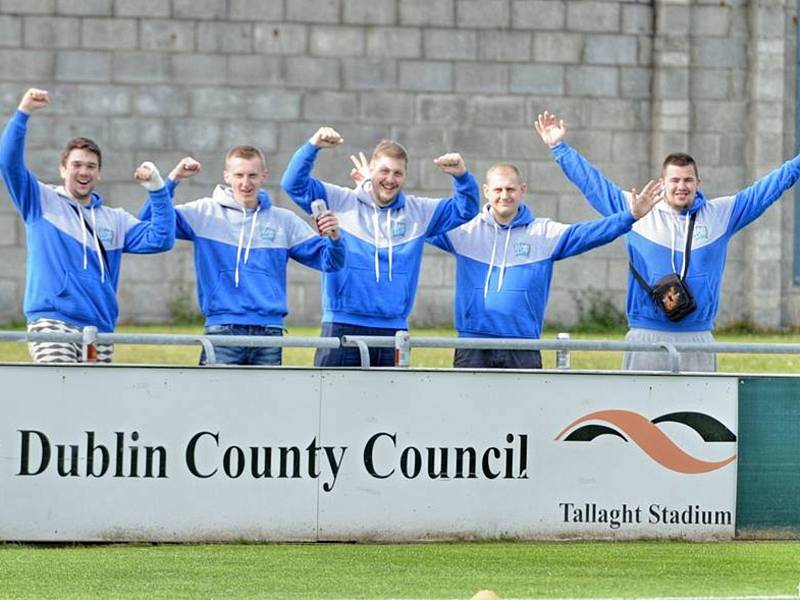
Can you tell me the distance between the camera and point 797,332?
20484 millimetres

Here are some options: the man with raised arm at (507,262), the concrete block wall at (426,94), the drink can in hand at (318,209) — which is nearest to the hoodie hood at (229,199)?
the drink can in hand at (318,209)

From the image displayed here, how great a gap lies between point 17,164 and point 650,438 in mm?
3830

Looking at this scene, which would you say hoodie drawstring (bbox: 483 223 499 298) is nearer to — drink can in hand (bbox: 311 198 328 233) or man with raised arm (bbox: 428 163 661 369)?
man with raised arm (bbox: 428 163 661 369)

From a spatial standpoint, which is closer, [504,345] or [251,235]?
[504,345]

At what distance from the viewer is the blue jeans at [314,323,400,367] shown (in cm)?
1056

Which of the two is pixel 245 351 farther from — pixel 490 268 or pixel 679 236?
pixel 679 236

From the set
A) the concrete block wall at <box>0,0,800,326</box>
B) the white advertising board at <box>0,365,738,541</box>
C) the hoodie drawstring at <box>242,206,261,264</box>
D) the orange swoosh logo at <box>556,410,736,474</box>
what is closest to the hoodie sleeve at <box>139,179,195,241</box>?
the hoodie drawstring at <box>242,206,261,264</box>

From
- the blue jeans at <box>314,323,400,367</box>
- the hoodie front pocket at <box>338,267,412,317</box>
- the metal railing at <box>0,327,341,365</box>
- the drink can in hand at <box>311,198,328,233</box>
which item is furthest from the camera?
the hoodie front pocket at <box>338,267,412,317</box>

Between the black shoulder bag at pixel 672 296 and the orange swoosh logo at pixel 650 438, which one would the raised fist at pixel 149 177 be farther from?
the black shoulder bag at pixel 672 296

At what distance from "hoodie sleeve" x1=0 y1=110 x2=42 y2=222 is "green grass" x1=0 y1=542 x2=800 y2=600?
2051 mm

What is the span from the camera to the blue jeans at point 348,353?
1056 cm

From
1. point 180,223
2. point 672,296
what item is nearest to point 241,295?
point 180,223

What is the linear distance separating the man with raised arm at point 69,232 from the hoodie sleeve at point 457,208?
5.23 feet

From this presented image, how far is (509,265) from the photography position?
11.1 m
